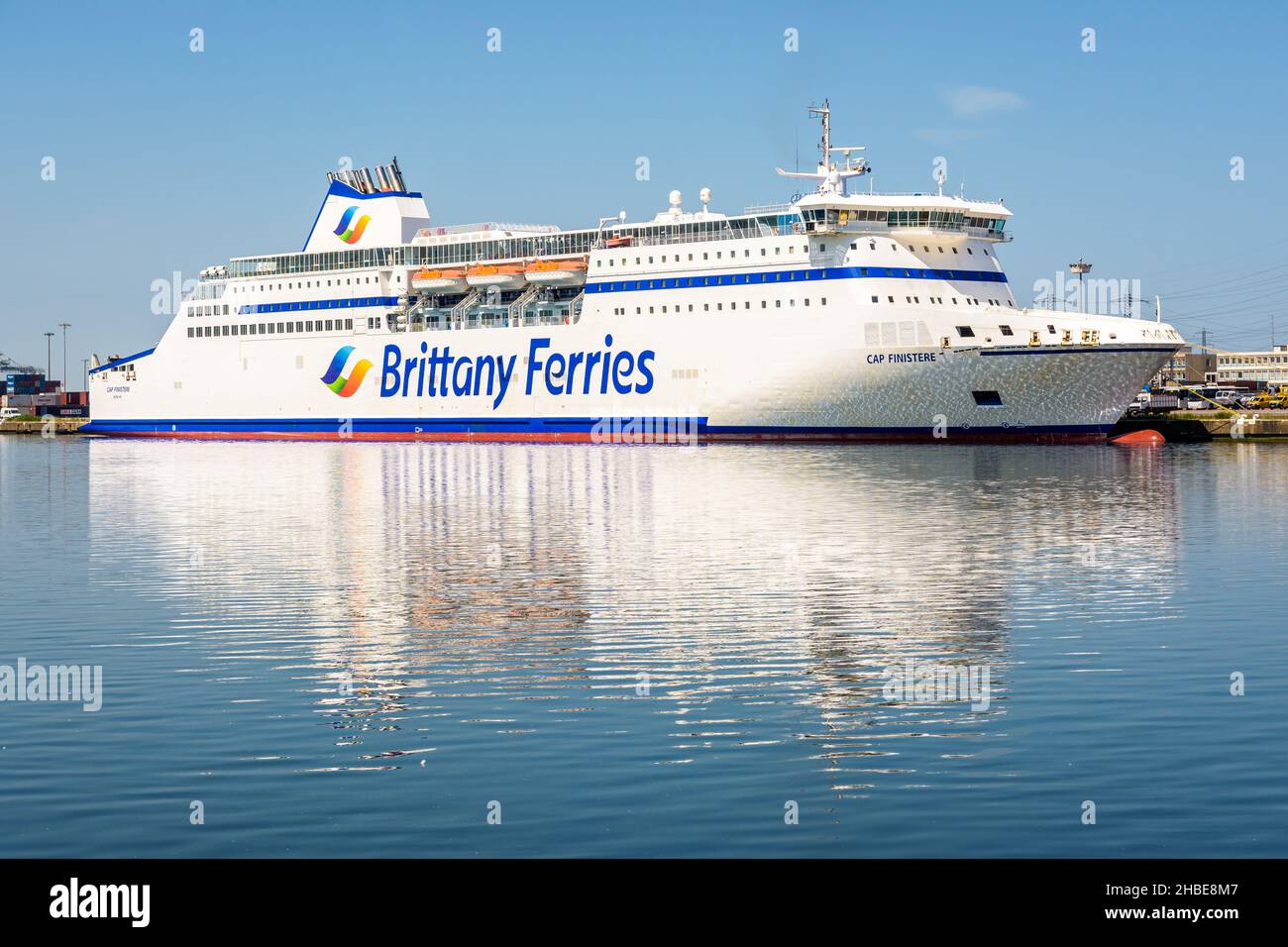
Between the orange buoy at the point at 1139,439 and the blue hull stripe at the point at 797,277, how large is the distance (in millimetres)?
11801

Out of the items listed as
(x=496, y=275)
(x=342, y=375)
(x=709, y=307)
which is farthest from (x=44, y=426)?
(x=709, y=307)

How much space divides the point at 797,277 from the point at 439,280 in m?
27.7

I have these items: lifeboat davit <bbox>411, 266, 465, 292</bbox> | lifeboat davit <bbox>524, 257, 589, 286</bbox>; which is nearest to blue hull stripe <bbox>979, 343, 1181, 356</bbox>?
lifeboat davit <bbox>524, 257, 589, 286</bbox>

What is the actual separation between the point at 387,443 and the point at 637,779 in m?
82.9

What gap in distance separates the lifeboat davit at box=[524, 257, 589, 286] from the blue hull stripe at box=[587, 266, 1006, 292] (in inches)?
155

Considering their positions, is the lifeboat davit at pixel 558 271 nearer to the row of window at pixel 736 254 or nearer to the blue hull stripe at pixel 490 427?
the row of window at pixel 736 254

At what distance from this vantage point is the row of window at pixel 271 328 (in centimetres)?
9919

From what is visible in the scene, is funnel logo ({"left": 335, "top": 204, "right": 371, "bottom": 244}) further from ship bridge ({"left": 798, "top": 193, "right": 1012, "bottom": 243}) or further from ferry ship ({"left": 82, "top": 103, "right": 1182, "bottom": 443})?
ship bridge ({"left": 798, "top": 193, "right": 1012, "bottom": 243})

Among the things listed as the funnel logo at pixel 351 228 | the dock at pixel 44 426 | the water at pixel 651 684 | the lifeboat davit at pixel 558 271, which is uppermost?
the funnel logo at pixel 351 228

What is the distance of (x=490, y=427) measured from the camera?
296ft

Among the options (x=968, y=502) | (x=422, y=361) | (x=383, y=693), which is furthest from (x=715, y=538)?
(x=422, y=361)

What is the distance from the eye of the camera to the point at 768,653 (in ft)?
64.5

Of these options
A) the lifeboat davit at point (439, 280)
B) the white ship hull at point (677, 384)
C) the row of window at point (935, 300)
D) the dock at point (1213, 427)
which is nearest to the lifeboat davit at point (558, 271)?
the white ship hull at point (677, 384)

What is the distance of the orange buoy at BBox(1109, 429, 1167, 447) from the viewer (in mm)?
83188
